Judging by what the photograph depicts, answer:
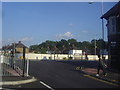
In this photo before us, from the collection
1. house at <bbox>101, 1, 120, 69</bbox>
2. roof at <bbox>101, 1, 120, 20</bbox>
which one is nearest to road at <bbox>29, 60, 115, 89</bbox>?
house at <bbox>101, 1, 120, 69</bbox>

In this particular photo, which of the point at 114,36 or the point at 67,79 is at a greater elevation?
the point at 114,36

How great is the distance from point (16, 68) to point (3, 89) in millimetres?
12103

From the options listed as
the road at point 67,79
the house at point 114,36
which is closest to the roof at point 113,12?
the house at point 114,36

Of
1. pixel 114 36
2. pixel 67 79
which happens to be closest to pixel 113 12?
pixel 114 36

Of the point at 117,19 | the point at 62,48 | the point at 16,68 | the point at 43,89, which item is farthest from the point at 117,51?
the point at 62,48

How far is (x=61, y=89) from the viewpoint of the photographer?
43.2ft

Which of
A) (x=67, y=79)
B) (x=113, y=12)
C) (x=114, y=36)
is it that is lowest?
(x=67, y=79)

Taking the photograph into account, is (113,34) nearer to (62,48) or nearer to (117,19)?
(117,19)

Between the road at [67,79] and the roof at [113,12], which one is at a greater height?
the roof at [113,12]

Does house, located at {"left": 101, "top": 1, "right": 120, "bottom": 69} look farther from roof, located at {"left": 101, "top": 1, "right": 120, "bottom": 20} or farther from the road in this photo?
the road

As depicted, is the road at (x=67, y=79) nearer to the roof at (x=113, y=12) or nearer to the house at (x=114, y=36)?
the house at (x=114, y=36)

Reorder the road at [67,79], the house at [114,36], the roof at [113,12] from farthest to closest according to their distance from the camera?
the roof at [113,12] → the house at [114,36] → the road at [67,79]

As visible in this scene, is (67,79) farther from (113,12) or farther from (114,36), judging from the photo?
(113,12)

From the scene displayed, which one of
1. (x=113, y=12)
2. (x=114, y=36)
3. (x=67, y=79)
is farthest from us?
(x=113, y=12)
